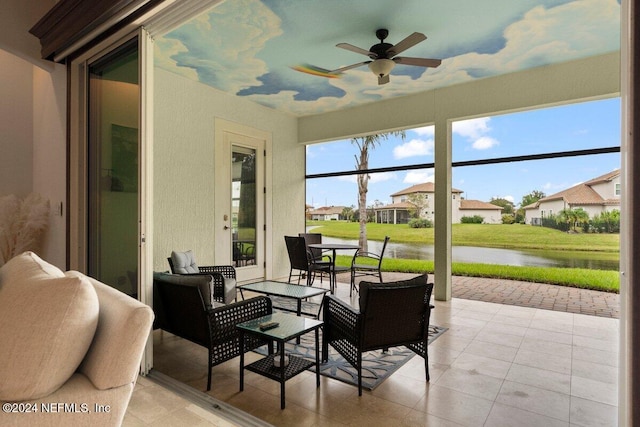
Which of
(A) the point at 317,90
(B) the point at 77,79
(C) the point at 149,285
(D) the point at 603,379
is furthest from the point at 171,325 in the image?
(A) the point at 317,90

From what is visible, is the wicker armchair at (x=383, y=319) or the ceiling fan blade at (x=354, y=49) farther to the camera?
the ceiling fan blade at (x=354, y=49)

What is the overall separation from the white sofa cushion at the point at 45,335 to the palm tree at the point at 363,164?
19.0ft

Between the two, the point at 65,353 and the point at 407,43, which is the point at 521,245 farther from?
the point at 65,353

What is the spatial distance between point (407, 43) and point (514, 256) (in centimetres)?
400

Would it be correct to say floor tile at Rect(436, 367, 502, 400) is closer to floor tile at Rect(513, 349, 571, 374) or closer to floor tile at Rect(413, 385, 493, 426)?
floor tile at Rect(413, 385, 493, 426)

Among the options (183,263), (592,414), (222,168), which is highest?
(222,168)

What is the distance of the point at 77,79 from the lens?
10.5ft

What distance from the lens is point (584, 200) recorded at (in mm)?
5016

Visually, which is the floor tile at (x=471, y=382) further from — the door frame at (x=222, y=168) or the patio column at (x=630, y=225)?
the door frame at (x=222, y=168)

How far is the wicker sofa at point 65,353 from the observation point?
115 cm

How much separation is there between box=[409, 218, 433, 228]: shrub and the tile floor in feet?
9.06

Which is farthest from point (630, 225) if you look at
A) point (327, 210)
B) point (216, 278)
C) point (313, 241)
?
point (327, 210)

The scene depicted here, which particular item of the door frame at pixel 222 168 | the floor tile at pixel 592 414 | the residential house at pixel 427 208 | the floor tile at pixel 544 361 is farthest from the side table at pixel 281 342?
the residential house at pixel 427 208

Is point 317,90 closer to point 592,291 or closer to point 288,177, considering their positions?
point 288,177
